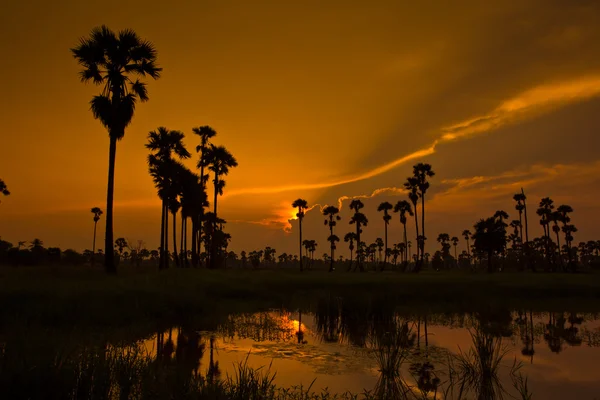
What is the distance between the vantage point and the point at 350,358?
1299cm

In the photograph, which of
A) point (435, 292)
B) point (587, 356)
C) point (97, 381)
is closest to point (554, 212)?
point (435, 292)

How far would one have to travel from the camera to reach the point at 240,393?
7156 mm

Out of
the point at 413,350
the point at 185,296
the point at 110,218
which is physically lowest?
the point at 413,350

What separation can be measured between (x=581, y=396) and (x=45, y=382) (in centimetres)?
1213

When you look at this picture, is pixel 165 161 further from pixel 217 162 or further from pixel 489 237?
pixel 489 237

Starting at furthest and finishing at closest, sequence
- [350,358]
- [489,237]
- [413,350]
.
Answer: [489,237] < [413,350] < [350,358]

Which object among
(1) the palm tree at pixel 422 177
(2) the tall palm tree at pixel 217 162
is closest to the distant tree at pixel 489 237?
(1) the palm tree at pixel 422 177

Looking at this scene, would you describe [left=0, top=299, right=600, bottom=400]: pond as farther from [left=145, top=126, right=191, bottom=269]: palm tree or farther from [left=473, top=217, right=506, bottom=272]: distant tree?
[left=473, top=217, right=506, bottom=272]: distant tree

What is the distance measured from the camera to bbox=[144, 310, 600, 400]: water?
422 inches

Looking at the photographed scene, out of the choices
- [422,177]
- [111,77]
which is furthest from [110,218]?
[422,177]

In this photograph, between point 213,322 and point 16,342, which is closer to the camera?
point 16,342

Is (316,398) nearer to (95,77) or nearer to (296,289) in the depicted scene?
(296,289)

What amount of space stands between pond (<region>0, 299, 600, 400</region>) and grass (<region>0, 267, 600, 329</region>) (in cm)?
246

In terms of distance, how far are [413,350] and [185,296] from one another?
13013mm
